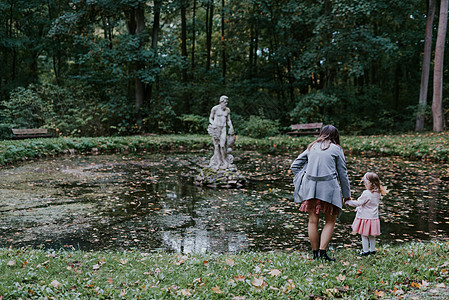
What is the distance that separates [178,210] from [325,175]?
3870 millimetres

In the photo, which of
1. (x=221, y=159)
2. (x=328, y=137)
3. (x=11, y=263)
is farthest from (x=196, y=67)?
(x=11, y=263)

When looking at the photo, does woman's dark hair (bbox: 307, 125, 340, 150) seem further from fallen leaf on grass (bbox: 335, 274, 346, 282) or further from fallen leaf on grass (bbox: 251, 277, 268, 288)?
fallen leaf on grass (bbox: 251, 277, 268, 288)

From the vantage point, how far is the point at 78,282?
3.47m

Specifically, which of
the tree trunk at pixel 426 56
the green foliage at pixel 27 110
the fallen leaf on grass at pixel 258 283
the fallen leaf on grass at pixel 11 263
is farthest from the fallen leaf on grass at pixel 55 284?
the tree trunk at pixel 426 56

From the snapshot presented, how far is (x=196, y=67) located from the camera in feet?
86.0

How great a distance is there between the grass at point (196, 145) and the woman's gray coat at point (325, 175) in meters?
10.3

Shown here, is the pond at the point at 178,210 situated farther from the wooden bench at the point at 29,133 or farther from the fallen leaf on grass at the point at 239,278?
the wooden bench at the point at 29,133

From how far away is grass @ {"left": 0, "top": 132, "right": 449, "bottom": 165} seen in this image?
12852mm

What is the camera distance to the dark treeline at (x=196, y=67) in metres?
19.7

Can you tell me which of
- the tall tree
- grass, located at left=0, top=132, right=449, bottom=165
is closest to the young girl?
grass, located at left=0, top=132, right=449, bottom=165

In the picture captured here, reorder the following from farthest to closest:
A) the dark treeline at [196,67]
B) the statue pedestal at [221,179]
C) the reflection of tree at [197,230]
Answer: the dark treeline at [196,67] → the statue pedestal at [221,179] → the reflection of tree at [197,230]

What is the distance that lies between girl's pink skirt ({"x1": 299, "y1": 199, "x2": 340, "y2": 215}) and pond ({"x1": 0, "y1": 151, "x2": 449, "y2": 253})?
1.11 m

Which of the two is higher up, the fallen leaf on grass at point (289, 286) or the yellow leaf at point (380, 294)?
the fallen leaf on grass at point (289, 286)

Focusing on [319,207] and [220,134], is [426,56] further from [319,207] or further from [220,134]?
[319,207]
